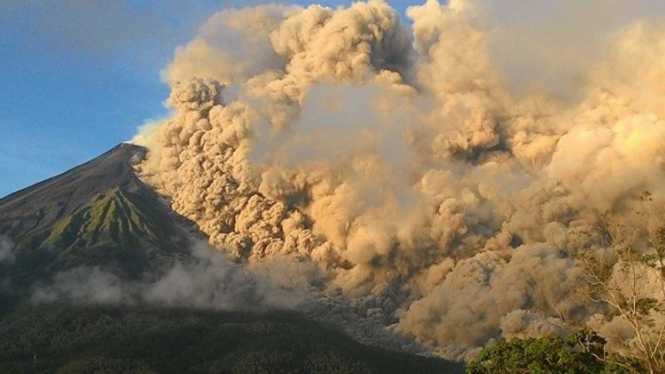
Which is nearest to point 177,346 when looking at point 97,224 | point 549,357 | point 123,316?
point 123,316

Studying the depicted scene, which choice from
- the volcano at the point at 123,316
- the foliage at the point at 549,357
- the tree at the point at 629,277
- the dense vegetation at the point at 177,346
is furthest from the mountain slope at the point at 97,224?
the tree at the point at 629,277

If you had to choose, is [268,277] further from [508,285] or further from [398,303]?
[508,285]

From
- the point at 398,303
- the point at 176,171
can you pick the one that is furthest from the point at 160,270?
the point at 398,303

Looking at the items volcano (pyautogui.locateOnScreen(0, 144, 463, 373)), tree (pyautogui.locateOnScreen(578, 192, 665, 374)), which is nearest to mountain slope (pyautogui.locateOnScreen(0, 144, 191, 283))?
volcano (pyautogui.locateOnScreen(0, 144, 463, 373))

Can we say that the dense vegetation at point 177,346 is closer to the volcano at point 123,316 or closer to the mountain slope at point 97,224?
the volcano at point 123,316

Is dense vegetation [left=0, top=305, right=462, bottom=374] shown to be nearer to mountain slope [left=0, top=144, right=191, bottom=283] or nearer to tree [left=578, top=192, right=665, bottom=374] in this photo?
mountain slope [left=0, top=144, right=191, bottom=283]
